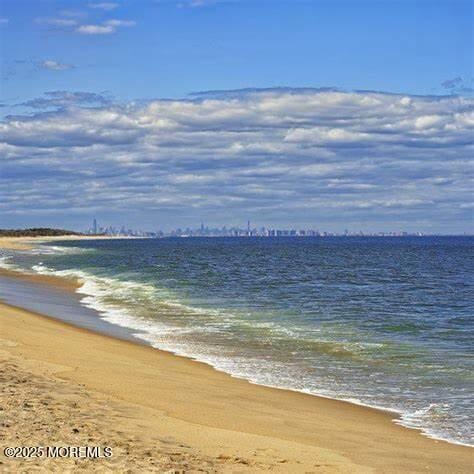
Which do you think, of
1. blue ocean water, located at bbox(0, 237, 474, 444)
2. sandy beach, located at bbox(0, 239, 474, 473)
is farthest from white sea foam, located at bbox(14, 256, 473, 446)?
sandy beach, located at bbox(0, 239, 474, 473)

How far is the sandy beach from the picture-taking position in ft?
28.9

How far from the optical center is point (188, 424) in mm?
10656

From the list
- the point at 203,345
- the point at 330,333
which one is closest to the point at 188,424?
the point at 203,345

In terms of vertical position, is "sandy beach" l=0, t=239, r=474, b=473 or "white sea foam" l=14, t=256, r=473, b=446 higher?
"sandy beach" l=0, t=239, r=474, b=473

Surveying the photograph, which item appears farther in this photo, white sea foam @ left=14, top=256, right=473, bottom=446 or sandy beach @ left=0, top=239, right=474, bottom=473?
white sea foam @ left=14, top=256, right=473, bottom=446

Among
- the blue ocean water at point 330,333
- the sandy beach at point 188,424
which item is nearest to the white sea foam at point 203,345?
the blue ocean water at point 330,333

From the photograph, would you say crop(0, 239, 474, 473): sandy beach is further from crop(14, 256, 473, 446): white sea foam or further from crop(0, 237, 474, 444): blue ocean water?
crop(0, 237, 474, 444): blue ocean water

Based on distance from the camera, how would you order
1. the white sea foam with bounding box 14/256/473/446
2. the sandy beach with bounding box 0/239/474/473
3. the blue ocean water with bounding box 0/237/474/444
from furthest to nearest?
the blue ocean water with bounding box 0/237/474/444 → the white sea foam with bounding box 14/256/473/446 → the sandy beach with bounding box 0/239/474/473

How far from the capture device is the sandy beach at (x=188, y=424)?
8797 millimetres

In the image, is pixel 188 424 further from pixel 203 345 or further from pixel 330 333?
pixel 330 333

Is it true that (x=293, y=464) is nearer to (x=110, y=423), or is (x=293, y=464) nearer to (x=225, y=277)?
(x=110, y=423)

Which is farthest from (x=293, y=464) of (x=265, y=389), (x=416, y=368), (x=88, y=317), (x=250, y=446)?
(x=88, y=317)

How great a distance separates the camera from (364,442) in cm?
1045

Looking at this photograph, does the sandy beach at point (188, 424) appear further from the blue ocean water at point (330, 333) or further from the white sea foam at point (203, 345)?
the blue ocean water at point (330, 333)
